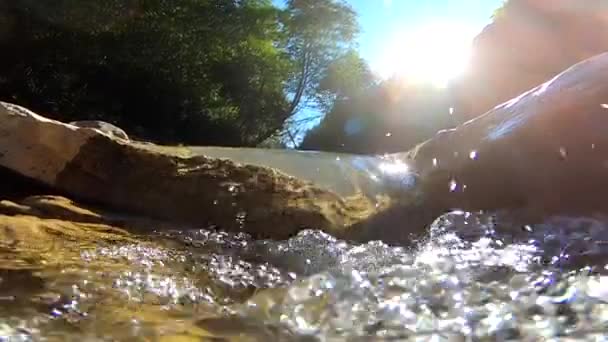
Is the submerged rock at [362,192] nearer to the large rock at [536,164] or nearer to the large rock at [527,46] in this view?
the large rock at [536,164]

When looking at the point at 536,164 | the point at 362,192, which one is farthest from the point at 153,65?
the point at 536,164

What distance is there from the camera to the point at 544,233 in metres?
2.14

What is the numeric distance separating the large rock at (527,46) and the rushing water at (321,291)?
7898 millimetres

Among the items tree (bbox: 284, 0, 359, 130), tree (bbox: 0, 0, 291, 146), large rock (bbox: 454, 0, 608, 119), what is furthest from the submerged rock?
tree (bbox: 284, 0, 359, 130)

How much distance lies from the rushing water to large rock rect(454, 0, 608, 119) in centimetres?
790

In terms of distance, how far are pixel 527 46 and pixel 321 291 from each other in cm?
924

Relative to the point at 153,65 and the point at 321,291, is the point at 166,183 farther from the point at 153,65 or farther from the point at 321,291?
the point at 153,65

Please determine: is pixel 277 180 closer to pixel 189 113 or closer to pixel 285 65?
pixel 189 113

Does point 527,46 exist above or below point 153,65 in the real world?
above

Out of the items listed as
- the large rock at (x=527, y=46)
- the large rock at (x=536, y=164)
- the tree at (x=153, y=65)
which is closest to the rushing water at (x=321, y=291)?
the large rock at (x=536, y=164)

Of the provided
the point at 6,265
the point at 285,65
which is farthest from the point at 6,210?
the point at 285,65

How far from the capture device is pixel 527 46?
977 centimetres

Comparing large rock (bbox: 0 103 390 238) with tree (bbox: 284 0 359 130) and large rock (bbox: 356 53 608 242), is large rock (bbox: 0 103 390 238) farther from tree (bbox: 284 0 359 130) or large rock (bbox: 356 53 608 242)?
tree (bbox: 284 0 359 130)

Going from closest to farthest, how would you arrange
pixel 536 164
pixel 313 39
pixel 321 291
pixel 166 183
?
pixel 321 291
pixel 536 164
pixel 166 183
pixel 313 39
